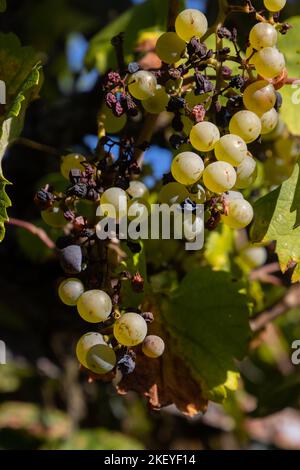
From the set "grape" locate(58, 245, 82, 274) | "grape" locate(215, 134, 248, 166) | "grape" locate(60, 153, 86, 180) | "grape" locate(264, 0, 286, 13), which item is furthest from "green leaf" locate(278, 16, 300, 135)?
"grape" locate(58, 245, 82, 274)

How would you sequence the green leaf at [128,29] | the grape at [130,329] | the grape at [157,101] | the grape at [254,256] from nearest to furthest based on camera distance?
1. the grape at [130,329]
2. the grape at [157,101]
3. the grape at [254,256]
4. the green leaf at [128,29]

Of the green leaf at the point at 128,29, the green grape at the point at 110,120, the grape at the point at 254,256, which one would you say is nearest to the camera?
the green grape at the point at 110,120

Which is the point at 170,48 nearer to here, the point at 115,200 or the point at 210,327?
the point at 115,200

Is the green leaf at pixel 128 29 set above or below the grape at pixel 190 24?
below

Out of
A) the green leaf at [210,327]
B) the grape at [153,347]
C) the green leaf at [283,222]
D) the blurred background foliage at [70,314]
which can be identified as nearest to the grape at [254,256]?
the blurred background foliage at [70,314]

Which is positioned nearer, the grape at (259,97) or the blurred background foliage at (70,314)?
the grape at (259,97)

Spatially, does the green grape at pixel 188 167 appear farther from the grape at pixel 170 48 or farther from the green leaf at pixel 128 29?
the green leaf at pixel 128 29

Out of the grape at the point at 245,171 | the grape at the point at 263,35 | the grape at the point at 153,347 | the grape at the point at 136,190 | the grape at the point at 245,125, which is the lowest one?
the grape at the point at 153,347

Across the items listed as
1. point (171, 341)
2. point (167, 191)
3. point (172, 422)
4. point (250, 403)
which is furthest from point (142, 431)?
point (167, 191)

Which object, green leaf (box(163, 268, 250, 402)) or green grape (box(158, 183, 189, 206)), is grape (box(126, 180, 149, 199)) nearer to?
green grape (box(158, 183, 189, 206))
